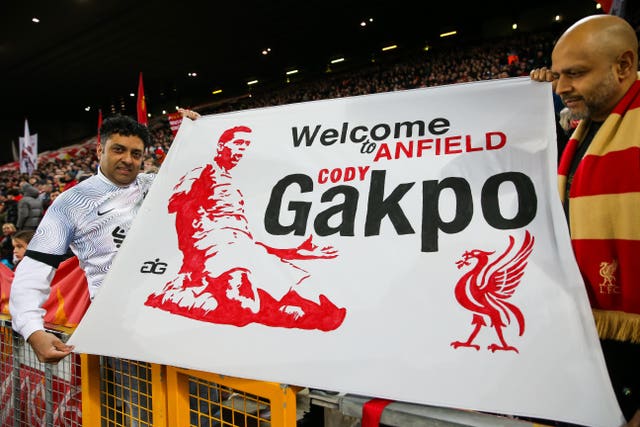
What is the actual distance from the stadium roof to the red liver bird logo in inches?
437

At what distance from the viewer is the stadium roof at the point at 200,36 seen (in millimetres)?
11078

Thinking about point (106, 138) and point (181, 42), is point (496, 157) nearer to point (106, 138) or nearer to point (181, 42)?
point (106, 138)

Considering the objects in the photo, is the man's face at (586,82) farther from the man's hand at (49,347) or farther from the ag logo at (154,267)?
the man's hand at (49,347)

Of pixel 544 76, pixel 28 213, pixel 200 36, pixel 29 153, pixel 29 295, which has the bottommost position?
pixel 29 295

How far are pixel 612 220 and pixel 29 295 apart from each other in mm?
1784

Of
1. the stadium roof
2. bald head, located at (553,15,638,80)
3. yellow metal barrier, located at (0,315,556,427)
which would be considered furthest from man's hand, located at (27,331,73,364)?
the stadium roof

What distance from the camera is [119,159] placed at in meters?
1.77

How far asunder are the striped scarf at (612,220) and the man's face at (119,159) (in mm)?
1626

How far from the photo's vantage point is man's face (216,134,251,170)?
1.47m

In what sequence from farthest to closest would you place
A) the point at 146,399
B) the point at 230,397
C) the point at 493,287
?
the point at 146,399, the point at 230,397, the point at 493,287

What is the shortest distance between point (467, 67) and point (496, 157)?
39.3ft

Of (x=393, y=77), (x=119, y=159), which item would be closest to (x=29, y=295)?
(x=119, y=159)

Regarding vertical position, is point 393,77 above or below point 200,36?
below

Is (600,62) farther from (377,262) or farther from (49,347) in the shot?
(49,347)
